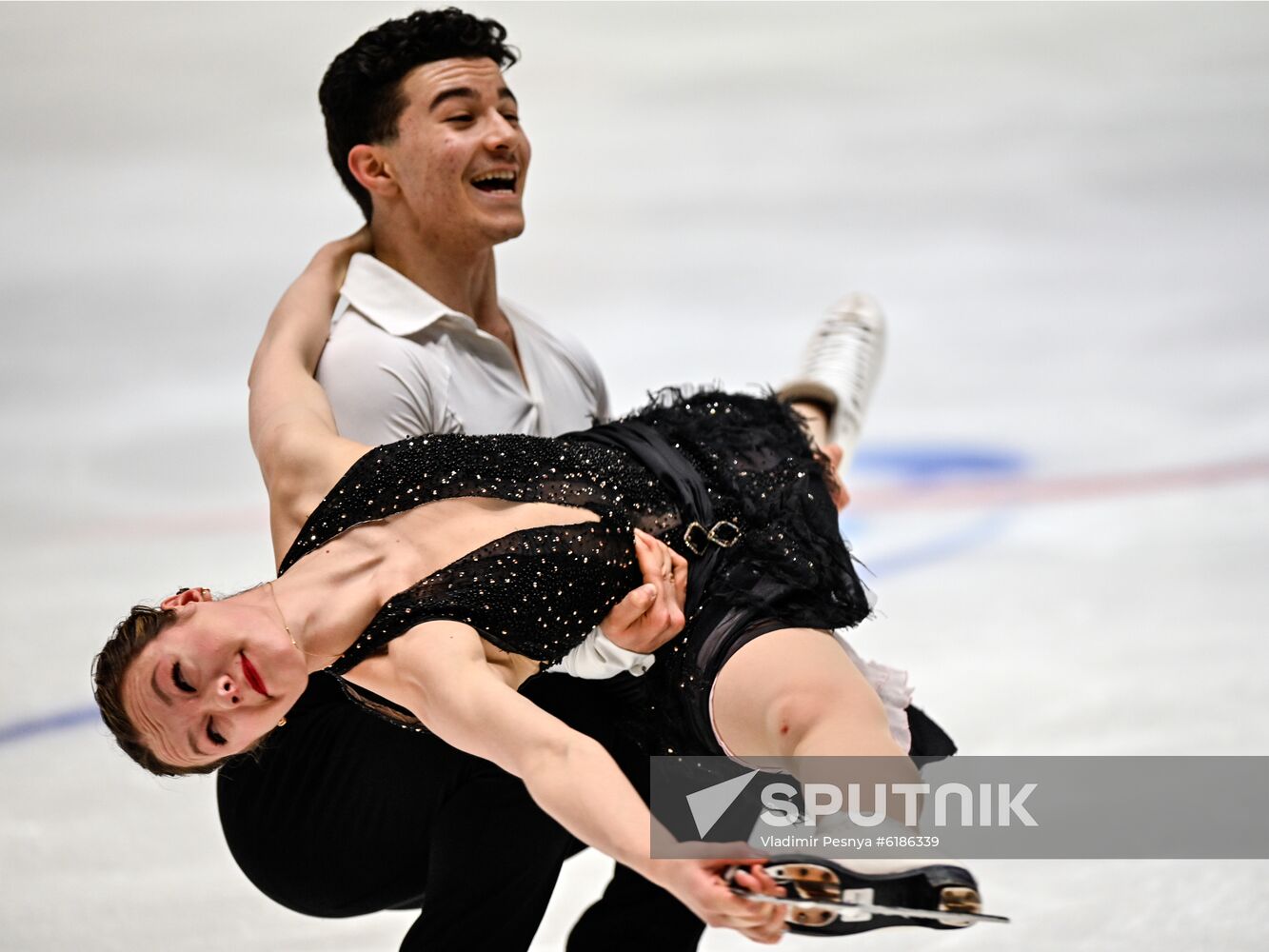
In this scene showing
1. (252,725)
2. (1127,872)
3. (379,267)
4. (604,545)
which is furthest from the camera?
(379,267)

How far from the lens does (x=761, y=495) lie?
9.52 ft

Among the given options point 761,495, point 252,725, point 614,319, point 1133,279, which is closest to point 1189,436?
point 1133,279

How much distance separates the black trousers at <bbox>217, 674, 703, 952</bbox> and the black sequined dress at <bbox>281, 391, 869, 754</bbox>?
0.28m

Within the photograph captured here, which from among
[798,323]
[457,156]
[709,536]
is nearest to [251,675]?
[709,536]

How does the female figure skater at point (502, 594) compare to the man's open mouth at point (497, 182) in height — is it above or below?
below

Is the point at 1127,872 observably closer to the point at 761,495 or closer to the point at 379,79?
the point at 761,495

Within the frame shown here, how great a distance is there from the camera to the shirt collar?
329 centimetres

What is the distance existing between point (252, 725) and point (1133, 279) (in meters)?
4.31

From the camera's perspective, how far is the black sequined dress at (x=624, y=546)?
2.62m

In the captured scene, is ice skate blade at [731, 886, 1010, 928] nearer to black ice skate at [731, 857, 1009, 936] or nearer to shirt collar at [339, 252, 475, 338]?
black ice skate at [731, 857, 1009, 936]

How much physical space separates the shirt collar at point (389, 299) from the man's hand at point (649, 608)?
80 cm
